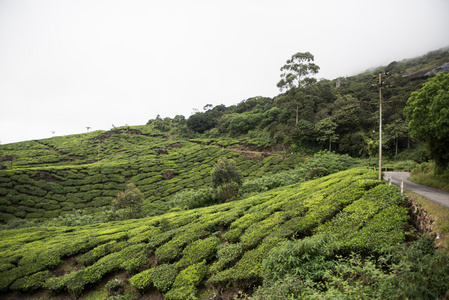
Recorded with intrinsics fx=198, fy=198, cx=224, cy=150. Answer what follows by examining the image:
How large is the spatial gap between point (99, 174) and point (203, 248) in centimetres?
3987

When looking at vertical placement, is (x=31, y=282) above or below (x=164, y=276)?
below

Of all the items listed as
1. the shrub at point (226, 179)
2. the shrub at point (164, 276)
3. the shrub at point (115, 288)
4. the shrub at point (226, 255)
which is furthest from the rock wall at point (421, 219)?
the shrub at point (226, 179)

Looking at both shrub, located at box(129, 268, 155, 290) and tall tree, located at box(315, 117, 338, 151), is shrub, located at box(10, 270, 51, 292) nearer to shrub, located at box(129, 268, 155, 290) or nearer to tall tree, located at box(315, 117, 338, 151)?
shrub, located at box(129, 268, 155, 290)

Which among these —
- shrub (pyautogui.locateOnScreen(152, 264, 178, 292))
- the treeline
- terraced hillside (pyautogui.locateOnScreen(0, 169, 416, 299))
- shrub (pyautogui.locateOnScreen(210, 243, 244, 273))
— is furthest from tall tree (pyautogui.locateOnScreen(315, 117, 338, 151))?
shrub (pyautogui.locateOnScreen(152, 264, 178, 292))

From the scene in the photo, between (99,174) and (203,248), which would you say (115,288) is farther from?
(99,174)

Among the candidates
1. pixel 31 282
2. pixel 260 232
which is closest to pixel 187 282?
pixel 260 232

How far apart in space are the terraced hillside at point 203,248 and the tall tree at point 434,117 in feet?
16.9

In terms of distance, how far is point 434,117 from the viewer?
11625mm

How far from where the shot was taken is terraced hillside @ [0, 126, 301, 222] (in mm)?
31859

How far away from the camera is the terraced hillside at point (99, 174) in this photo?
31.9 metres

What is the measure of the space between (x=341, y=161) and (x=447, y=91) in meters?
15.6

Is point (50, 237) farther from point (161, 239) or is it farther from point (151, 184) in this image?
point (151, 184)

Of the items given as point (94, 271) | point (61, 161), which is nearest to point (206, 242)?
point (94, 271)

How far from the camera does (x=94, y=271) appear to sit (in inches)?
467
